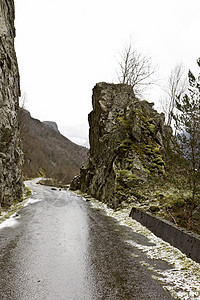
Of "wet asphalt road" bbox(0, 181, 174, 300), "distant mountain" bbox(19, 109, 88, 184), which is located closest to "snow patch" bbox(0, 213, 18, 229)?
"wet asphalt road" bbox(0, 181, 174, 300)

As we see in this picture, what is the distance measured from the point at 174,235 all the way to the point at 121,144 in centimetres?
1271

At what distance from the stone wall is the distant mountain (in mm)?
62379

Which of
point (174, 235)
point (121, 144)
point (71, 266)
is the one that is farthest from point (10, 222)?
point (121, 144)

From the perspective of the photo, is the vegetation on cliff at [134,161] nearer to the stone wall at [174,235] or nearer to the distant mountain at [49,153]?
the stone wall at [174,235]

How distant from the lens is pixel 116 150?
20.0 m

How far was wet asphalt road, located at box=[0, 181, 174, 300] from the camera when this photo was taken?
4.40 m

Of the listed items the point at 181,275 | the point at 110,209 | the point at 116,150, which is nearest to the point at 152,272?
the point at 181,275

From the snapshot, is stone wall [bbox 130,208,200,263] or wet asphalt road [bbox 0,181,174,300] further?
stone wall [bbox 130,208,200,263]

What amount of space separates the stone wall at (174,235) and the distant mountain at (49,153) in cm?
6238

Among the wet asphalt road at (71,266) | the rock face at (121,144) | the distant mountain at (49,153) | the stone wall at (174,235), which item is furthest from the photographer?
the distant mountain at (49,153)

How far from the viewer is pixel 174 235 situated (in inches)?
299

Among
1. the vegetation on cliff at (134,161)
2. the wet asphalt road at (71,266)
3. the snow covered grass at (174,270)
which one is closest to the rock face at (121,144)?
the vegetation on cliff at (134,161)

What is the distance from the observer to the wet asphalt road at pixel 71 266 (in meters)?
4.40

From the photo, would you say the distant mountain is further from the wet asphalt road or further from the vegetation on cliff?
the wet asphalt road
